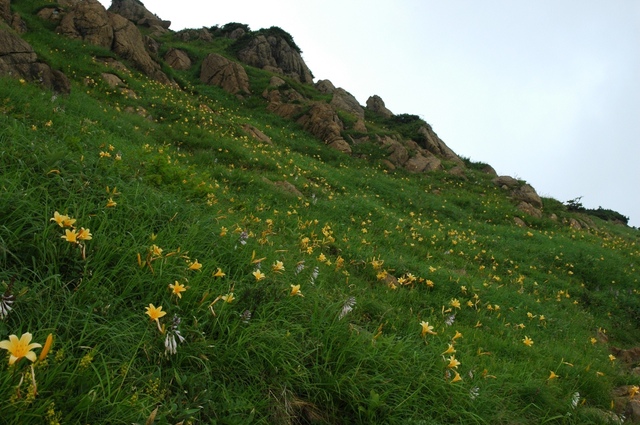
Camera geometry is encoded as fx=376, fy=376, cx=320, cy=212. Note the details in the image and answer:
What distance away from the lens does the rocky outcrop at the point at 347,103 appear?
113 feet

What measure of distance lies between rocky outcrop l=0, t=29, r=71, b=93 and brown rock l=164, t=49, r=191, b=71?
21.6m

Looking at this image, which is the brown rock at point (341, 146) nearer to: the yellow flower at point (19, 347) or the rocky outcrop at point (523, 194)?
the rocky outcrop at point (523, 194)

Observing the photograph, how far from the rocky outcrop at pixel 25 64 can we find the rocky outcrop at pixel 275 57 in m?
29.2

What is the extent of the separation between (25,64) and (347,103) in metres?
28.7

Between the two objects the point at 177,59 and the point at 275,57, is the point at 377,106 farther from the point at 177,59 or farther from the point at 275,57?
the point at 177,59

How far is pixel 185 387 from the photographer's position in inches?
84.1

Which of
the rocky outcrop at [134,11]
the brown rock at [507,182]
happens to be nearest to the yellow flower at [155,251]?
the brown rock at [507,182]

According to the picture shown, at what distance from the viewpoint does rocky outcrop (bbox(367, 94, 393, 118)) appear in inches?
1672

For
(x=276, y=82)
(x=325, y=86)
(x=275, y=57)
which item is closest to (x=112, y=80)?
(x=276, y=82)

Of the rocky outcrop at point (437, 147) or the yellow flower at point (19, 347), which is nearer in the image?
the yellow flower at point (19, 347)

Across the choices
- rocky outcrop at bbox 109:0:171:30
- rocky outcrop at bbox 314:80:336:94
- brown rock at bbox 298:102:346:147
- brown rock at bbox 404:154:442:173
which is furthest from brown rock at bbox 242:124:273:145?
rocky outcrop at bbox 109:0:171:30

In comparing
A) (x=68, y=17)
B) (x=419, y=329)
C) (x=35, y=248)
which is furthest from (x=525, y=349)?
(x=68, y=17)

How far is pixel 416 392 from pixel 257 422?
1141mm

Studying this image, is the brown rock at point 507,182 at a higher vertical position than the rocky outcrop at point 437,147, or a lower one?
lower
